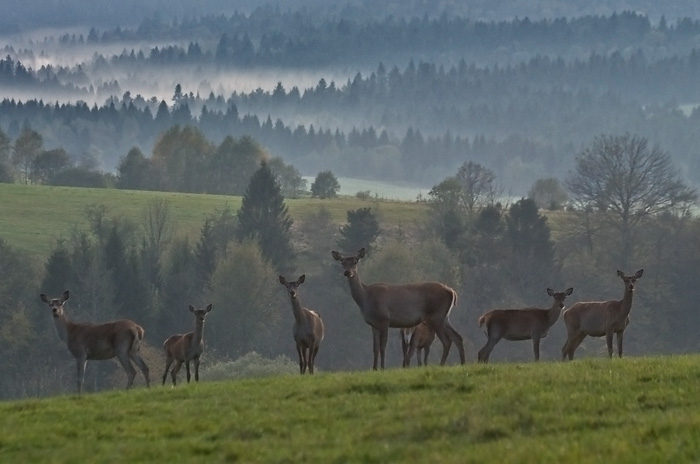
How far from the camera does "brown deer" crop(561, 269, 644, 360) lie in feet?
95.9

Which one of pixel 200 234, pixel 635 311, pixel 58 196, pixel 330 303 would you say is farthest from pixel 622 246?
pixel 58 196

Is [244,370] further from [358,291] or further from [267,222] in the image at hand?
[267,222]

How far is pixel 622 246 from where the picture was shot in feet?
333

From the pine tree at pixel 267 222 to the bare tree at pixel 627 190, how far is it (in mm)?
→ 26020

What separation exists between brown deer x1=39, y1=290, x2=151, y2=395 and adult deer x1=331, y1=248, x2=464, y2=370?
5.22 meters

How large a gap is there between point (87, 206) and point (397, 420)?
374 feet

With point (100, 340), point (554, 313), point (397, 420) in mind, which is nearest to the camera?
point (397, 420)

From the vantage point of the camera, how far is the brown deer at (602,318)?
2923cm

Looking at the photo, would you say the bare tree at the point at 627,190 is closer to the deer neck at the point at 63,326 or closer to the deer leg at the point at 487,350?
the deer leg at the point at 487,350

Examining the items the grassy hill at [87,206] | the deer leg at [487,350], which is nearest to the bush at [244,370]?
the deer leg at [487,350]

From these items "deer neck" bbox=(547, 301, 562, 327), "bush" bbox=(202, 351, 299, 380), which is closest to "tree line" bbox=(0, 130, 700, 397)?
"bush" bbox=(202, 351, 299, 380)

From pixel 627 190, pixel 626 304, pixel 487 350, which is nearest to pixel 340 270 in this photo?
pixel 627 190

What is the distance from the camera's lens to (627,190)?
346 feet

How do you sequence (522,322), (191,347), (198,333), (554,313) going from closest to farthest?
(198,333), (191,347), (554,313), (522,322)
